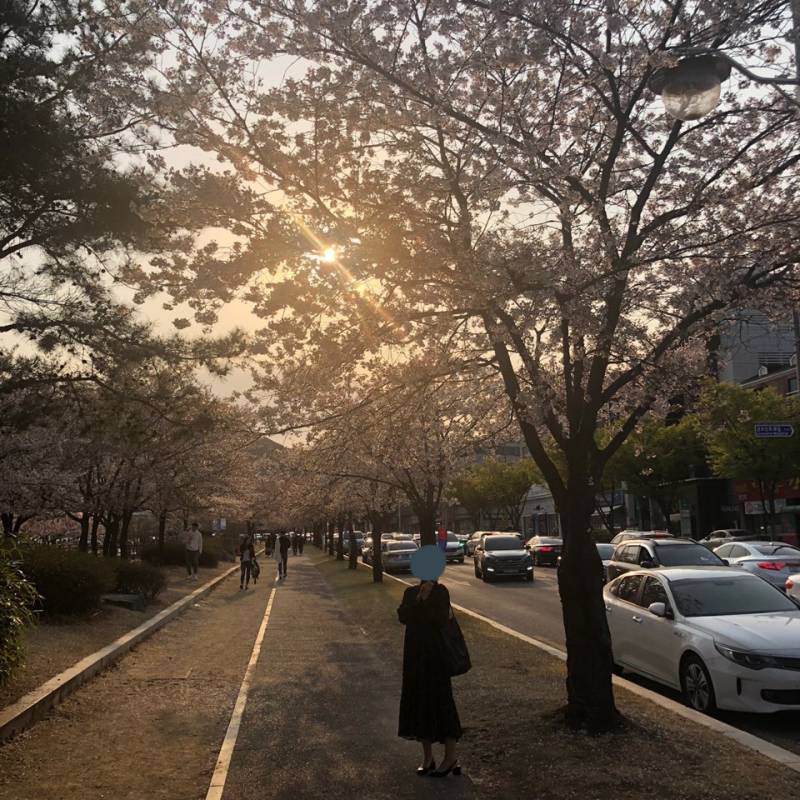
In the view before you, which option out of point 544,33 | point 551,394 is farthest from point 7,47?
point 551,394

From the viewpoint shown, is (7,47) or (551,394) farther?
(7,47)

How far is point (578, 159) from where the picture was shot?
8930mm

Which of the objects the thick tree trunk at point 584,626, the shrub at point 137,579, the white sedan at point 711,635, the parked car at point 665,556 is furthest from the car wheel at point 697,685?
the shrub at point 137,579

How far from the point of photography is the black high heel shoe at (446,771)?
229 inches

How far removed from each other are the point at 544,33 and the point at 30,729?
7715 mm

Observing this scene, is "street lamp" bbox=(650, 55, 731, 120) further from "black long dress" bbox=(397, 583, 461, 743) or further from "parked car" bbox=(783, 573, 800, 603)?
"parked car" bbox=(783, 573, 800, 603)

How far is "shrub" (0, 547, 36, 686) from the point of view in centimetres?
698

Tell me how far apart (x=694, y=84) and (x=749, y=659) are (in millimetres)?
5209

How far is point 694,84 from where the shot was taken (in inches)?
253

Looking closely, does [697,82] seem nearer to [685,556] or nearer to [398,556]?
[685,556]

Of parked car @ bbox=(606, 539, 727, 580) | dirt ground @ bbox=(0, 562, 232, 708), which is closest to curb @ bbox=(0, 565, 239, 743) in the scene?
dirt ground @ bbox=(0, 562, 232, 708)

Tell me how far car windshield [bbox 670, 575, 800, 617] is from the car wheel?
2.01ft

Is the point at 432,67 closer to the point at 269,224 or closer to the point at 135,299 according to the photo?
the point at 269,224

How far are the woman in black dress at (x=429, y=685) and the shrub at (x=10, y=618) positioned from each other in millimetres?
3518
